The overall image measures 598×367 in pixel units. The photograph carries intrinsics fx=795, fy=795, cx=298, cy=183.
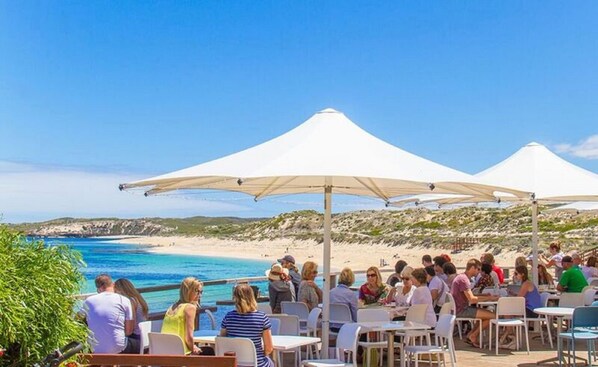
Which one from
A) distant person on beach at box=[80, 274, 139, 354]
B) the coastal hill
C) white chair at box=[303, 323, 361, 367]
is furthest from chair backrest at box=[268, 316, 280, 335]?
the coastal hill

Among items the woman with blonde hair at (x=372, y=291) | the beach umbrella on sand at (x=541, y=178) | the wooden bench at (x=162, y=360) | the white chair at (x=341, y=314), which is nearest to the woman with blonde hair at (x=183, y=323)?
the wooden bench at (x=162, y=360)

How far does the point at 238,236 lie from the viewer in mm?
94625

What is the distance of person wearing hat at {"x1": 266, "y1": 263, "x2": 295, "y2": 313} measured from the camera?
935 cm

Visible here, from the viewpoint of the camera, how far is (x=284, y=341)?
6.51 meters

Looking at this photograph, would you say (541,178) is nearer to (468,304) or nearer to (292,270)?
(468,304)

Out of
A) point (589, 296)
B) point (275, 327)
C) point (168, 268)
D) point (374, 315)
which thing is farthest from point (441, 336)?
point (168, 268)

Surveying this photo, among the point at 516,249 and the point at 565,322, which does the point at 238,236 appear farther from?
the point at 565,322

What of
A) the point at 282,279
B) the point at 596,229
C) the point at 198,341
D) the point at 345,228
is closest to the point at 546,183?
the point at 282,279

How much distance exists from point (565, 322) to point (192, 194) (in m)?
6.28

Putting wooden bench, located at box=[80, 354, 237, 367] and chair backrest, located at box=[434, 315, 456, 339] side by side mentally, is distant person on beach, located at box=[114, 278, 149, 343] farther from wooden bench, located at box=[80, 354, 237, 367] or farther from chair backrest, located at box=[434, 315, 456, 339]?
chair backrest, located at box=[434, 315, 456, 339]

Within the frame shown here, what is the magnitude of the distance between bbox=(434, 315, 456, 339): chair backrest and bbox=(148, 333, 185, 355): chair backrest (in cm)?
287

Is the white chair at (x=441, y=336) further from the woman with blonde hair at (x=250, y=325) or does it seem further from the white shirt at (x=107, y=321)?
the white shirt at (x=107, y=321)

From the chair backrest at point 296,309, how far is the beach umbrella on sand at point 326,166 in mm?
980

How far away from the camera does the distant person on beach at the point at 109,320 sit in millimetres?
6180
